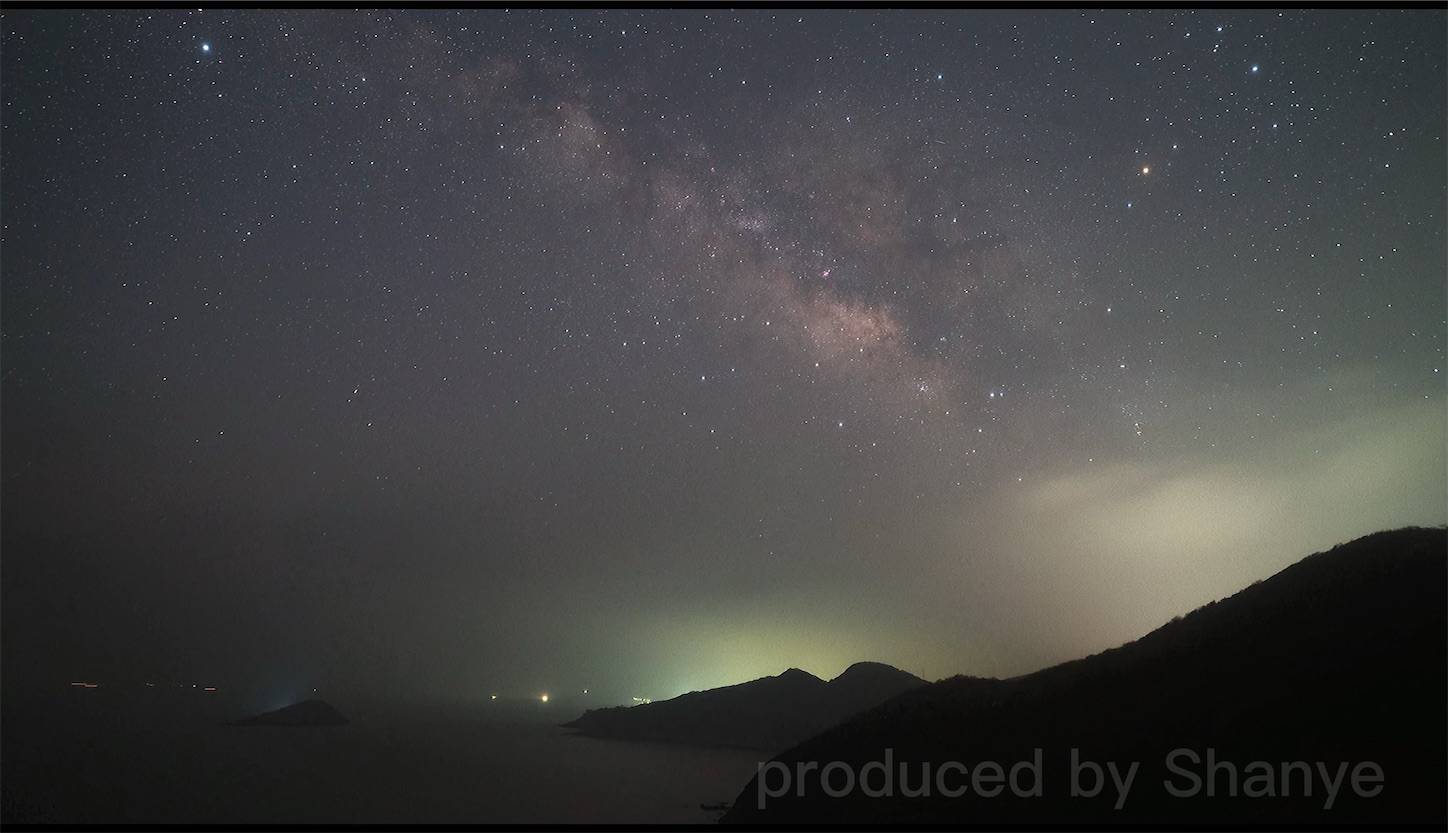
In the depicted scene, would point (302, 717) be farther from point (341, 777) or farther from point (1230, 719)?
point (1230, 719)

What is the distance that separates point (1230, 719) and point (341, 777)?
9243 centimetres

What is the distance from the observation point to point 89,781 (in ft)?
246

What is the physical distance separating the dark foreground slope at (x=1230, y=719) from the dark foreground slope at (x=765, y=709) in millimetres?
104964

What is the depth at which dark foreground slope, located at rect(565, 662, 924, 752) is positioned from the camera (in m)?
145

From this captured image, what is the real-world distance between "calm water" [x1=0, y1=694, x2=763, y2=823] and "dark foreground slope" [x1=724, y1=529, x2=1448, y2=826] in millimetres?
26388

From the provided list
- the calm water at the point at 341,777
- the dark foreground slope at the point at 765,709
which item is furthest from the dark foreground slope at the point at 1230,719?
the dark foreground slope at the point at 765,709

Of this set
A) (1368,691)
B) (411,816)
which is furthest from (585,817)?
(1368,691)

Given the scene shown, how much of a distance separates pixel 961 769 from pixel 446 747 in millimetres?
121236

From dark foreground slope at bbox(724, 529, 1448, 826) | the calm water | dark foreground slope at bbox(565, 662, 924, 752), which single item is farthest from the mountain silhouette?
dark foreground slope at bbox(724, 529, 1448, 826)

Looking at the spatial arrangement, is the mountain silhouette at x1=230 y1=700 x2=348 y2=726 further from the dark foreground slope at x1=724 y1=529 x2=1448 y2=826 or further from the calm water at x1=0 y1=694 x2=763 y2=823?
the dark foreground slope at x1=724 y1=529 x2=1448 y2=826

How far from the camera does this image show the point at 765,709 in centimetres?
15412

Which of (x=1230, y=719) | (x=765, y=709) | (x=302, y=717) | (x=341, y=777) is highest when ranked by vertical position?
(x=1230, y=719)

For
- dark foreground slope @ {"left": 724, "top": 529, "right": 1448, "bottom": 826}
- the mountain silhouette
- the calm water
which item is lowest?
the mountain silhouette

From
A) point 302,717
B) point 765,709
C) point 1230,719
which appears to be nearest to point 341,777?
point 765,709
